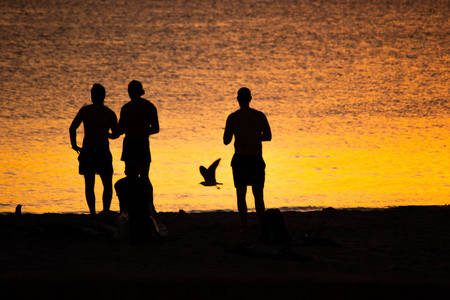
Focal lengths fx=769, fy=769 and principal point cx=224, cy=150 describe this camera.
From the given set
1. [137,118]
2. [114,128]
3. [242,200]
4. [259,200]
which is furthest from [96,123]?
[259,200]

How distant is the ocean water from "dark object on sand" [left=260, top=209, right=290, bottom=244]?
3721 mm

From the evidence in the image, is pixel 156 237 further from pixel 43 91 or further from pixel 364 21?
pixel 364 21

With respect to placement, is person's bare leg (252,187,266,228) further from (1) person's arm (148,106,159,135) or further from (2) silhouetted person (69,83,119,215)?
(2) silhouetted person (69,83,119,215)

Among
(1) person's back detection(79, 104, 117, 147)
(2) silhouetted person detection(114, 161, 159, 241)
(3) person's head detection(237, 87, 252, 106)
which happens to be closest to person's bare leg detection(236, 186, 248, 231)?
(3) person's head detection(237, 87, 252, 106)

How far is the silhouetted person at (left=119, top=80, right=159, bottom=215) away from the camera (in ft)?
29.9

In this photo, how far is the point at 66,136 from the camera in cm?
2012

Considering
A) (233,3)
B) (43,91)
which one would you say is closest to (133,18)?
(233,3)

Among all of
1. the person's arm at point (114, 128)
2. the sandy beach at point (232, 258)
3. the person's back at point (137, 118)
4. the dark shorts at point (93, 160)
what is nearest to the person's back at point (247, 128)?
the sandy beach at point (232, 258)

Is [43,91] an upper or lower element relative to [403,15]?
lower

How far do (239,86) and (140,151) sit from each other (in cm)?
2326

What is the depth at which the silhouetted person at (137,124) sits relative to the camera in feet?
29.9

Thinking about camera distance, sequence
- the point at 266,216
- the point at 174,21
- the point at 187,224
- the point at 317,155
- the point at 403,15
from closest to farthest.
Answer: the point at 266,216, the point at 187,224, the point at 317,155, the point at 174,21, the point at 403,15

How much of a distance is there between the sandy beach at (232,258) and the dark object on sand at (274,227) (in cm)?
9

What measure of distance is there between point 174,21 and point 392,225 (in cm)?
4340
